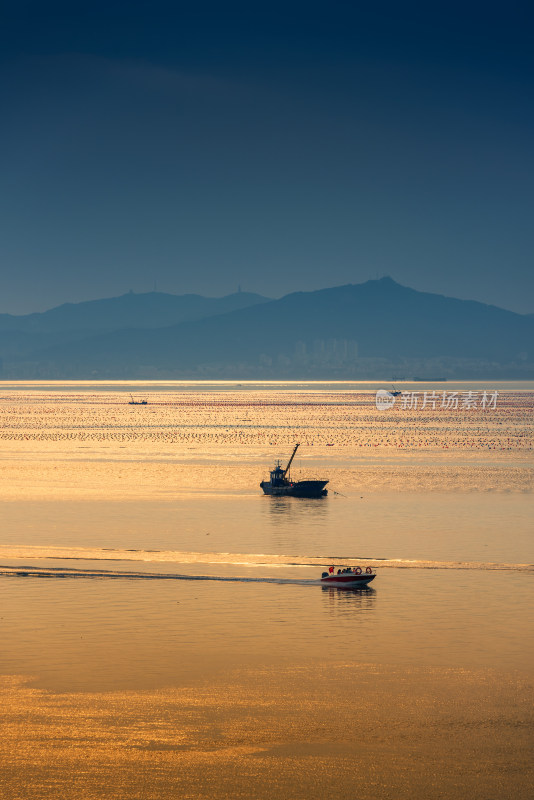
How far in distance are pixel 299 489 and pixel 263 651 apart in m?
61.8

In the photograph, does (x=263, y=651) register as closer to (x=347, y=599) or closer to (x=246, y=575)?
(x=347, y=599)

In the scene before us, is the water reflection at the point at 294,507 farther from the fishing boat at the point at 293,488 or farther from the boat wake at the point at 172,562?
the boat wake at the point at 172,562

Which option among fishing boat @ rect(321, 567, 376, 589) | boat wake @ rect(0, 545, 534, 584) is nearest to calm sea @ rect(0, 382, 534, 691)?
boat wake @ rect(0, 545, 534, 584)

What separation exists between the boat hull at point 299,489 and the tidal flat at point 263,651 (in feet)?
25.8

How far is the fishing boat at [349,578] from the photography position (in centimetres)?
6228

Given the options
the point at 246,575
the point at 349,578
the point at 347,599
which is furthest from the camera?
the point at 246,575

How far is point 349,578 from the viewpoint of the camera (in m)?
62.3

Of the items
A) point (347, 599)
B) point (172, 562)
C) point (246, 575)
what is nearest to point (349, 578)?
point (347, 599)

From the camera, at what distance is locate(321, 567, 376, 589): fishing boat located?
62.3m

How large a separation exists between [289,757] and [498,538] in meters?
46.7

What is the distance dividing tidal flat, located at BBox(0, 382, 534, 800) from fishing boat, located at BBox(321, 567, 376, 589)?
72 centimetres

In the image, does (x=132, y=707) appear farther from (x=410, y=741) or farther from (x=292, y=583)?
(x=292, y=583)

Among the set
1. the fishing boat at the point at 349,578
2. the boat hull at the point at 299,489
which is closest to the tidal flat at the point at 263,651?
the fishing boat at the point at 349,578

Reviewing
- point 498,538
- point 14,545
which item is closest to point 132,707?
point 14,545
